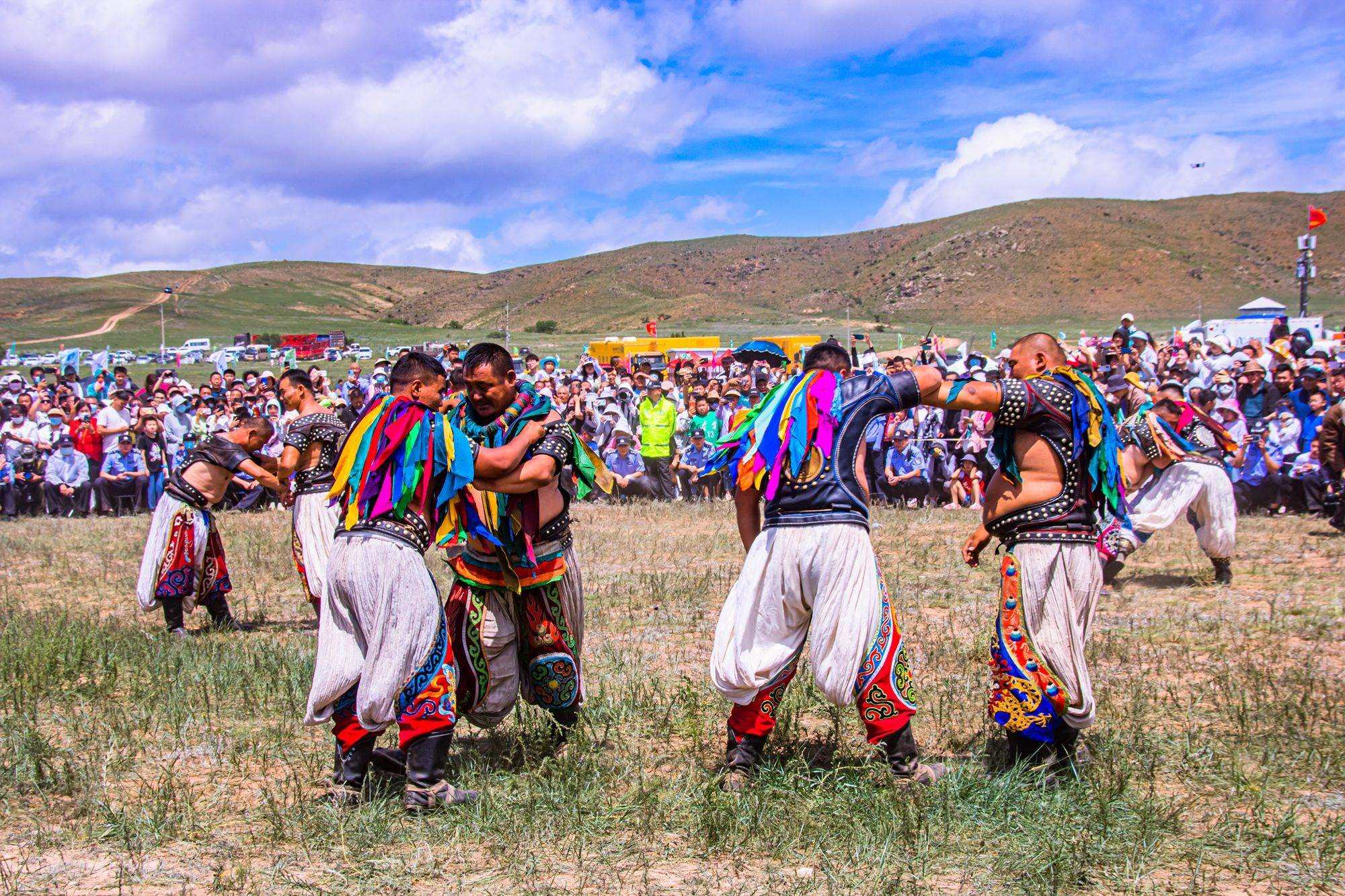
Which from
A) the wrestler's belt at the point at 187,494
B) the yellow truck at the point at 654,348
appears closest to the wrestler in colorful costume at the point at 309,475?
the wrestler's belt at the point at 187,494

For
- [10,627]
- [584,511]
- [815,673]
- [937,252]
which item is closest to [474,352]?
[815,673]

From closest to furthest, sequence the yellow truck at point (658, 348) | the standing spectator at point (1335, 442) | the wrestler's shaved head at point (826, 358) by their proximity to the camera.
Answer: the wrestler's shaved head at point (826, 358) → the standing spectator at point (1335, 442) → the yellow truck at point (658, 348)

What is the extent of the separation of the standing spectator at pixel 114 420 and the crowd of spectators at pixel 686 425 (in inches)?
1.0

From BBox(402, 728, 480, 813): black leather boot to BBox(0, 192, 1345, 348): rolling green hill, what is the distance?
52.3 m

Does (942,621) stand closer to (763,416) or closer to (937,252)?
(763,416)

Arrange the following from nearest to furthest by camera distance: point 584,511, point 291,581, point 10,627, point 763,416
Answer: point 763,416 → point 10,627 → point 291,581 → point 584,511

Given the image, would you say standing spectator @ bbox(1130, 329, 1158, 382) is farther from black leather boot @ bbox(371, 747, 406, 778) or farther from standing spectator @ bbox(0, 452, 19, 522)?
standing spectator @ bbox(0, 452, 19, 522)

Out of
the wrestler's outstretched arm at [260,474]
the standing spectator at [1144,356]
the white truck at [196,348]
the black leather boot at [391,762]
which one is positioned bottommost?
the black leather boot at [391,762]

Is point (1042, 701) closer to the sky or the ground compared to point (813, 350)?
closer to the ground

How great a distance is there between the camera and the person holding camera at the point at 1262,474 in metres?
13.8

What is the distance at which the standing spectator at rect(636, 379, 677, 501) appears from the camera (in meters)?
16.8

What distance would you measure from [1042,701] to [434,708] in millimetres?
2557

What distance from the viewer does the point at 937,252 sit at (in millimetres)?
90500

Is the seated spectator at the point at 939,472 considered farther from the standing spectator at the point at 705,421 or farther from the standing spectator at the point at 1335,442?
the standing spectator at the point at 1335,442
